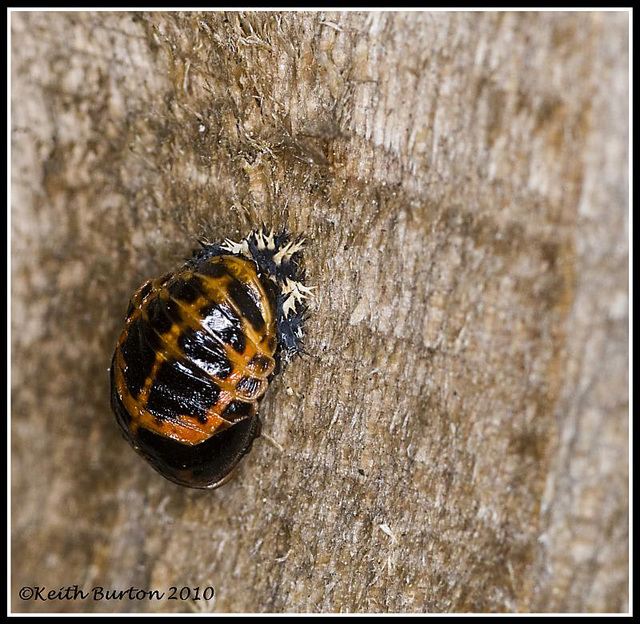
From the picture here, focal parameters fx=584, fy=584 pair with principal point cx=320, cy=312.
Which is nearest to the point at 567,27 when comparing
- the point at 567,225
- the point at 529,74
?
the point at 529,74

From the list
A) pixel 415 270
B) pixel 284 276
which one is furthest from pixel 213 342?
Result: pixel 415 270

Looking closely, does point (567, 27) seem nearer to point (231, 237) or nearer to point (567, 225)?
point (567, 225)

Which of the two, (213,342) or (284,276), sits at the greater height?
(284,276)

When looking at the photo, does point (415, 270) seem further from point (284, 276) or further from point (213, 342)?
point (213, 342)
